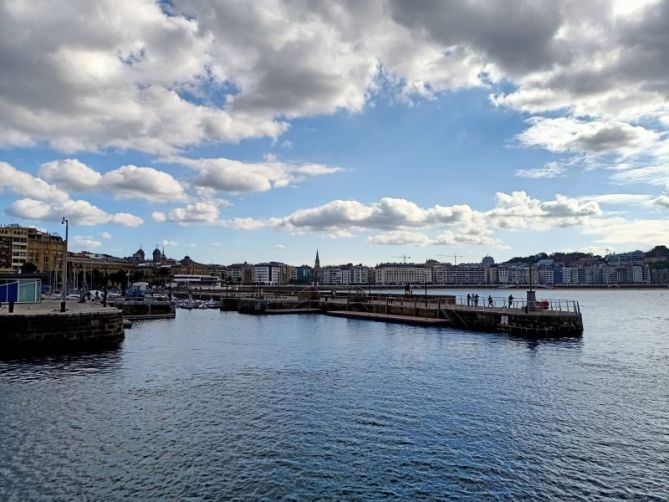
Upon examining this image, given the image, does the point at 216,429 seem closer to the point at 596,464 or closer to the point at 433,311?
the point at 596,464

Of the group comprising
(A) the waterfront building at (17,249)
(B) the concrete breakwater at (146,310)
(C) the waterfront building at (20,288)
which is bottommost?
(B) the concrete breakwater at (146,310)

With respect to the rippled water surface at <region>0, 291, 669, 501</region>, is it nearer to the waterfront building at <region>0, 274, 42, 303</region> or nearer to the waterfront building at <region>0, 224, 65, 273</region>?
the waterfront building at <region>0, 274, 42, 303</region>

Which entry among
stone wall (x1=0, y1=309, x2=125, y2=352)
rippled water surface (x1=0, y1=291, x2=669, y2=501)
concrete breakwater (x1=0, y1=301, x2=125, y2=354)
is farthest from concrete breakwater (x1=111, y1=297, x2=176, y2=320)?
rippled water surface (x1=0, y1=291, x2=669, y2=501)

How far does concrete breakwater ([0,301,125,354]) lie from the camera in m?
37.4

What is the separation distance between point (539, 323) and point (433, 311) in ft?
61.4

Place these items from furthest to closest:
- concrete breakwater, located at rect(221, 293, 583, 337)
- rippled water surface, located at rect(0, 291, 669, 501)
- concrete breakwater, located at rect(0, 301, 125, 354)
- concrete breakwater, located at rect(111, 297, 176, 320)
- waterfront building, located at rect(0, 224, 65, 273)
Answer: waterfront building, located at rect(0, 224, 65, 273)
concrete breakwater, located at rect(111, 297, 176, 320)
concrete breakwater, located at rect(221, 293, 583, 337)
concrete breakwater, located at rect(0, 301, 125, 354)
rippled water surface, located at rect(0, 291, 669, 501)

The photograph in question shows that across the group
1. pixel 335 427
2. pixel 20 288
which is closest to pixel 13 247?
pixel 20 288

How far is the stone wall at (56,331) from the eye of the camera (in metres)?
37.5

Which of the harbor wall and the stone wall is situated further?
the harbor wall

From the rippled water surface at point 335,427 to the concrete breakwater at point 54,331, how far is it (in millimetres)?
4437

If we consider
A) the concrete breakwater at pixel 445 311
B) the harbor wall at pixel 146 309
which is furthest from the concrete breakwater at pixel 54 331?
the concrete breakwater at pixel 445 311

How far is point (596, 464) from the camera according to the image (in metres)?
16.3

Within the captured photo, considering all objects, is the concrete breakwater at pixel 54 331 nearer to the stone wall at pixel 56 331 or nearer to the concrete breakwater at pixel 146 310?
the stone wall at pixel 56 331

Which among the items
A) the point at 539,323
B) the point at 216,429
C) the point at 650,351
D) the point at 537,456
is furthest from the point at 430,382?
the point at 539,323
